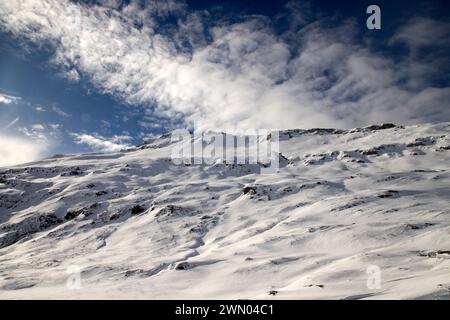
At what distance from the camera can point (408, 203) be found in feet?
181

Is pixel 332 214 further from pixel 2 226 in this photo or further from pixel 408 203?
pixel 2 226

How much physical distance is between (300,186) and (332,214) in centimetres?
2433

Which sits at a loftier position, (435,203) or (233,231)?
(435,203)

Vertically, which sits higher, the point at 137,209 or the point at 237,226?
the point at 137,209

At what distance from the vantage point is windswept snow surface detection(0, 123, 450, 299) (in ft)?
100

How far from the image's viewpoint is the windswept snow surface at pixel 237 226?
30.5 metres

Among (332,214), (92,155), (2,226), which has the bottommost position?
(2,226)

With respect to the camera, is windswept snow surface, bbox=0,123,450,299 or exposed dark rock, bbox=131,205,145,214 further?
exposed dark rock, bbox=131,205,145,214

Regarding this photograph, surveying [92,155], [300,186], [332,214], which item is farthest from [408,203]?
[92,155]

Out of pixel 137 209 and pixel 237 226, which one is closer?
pixel 237 226

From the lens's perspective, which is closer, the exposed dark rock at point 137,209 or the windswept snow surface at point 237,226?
the windswept snow surface at point 237,226

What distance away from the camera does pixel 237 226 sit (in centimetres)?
6122
